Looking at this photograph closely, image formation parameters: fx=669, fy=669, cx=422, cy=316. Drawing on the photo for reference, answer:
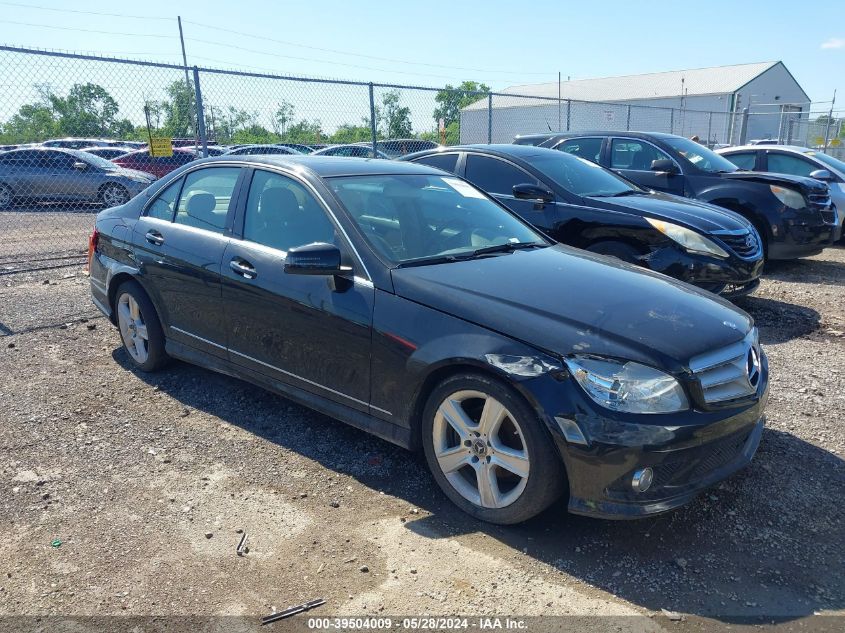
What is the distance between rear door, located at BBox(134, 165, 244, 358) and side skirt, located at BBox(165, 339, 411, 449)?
74 millimetres

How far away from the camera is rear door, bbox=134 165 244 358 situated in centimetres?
421

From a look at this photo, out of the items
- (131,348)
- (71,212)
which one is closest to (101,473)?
(131,348)

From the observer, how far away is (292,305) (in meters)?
3.68

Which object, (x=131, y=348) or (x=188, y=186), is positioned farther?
(x=131, y=348)

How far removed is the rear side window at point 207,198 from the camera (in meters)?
4.29

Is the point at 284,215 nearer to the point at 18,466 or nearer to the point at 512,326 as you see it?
the point at 512,326

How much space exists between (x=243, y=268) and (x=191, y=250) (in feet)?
1.89

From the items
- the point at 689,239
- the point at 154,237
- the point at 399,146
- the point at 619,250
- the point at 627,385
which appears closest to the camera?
the point at 627,385

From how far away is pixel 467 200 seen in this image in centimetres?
437

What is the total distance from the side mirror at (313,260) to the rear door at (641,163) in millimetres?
6468

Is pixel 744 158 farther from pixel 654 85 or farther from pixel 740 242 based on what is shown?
pixel 654 85

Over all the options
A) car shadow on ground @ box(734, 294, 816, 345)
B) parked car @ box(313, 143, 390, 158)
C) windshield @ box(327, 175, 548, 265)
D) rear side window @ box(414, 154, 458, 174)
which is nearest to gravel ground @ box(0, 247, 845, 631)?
windshield @ box(327, 175, 548, 265)

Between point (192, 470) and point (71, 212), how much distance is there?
13.4 metres

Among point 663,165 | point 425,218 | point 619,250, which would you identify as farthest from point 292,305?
point 663,165
